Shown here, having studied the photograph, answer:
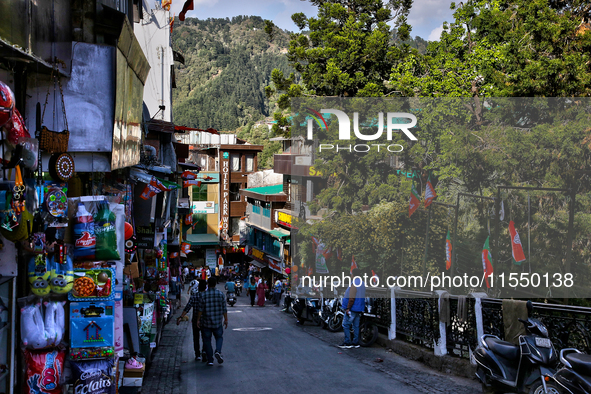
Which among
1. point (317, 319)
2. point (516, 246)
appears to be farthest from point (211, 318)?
point (516, 246)

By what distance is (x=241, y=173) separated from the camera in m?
53.0

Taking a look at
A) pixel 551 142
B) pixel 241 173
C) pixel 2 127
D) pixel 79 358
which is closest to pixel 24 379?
pixel 79 358

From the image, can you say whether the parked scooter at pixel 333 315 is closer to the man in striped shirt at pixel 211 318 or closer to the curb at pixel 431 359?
the curb at pixel 431 359

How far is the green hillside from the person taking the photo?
10769 centimetres

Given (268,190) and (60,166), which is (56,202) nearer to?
(60,166)

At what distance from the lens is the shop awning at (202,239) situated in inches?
2009

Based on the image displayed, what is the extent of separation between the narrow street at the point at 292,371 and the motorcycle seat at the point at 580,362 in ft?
7.57

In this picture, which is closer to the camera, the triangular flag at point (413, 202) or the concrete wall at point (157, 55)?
the triangular flag at point (413, 202)

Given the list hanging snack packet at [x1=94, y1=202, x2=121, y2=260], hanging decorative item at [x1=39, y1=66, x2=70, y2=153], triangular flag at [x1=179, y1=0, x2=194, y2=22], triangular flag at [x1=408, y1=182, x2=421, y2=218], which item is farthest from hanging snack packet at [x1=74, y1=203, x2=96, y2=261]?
triangular flag at [x1=179, y1=0, x2=194, y2=22]

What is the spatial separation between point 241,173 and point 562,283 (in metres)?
41.0

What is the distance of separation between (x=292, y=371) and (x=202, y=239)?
44210mm

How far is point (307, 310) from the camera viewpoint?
54.2 ft

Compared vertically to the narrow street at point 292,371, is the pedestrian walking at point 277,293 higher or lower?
lower

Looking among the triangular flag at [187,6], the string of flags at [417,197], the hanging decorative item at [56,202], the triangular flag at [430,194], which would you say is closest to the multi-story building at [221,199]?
the triangular flag at [187,6]
